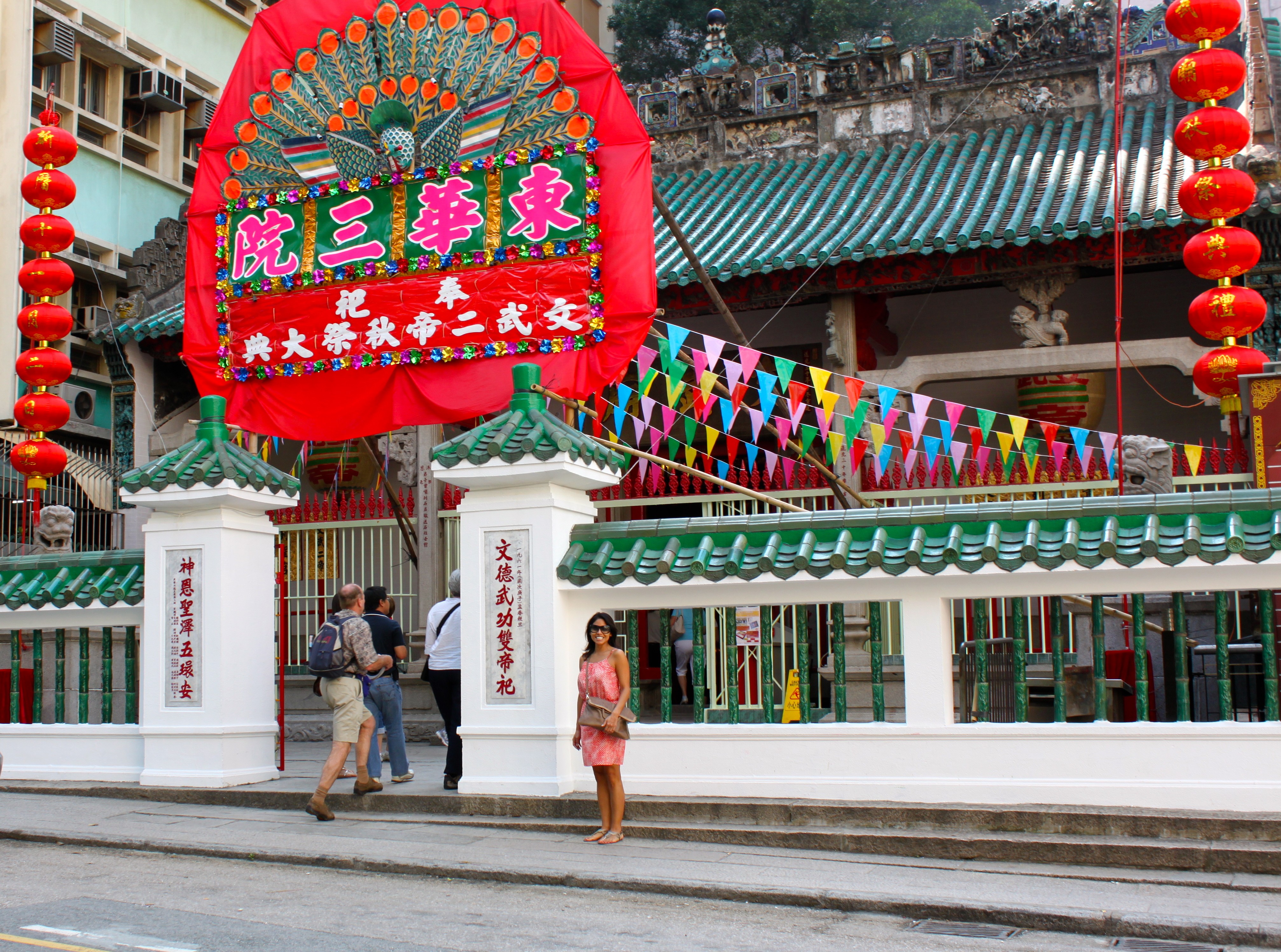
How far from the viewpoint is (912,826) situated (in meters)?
6.92

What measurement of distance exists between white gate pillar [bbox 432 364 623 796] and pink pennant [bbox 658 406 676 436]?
155 inches

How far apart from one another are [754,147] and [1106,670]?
32.6 ft

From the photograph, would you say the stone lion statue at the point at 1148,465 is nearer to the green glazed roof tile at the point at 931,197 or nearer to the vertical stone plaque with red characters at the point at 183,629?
the green glazed roof tile at the point at 931,197

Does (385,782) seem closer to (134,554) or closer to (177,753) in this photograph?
(177,753)

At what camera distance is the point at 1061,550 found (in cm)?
695

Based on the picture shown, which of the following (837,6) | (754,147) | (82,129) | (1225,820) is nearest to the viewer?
(1225,820)

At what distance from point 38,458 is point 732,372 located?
23.8ft

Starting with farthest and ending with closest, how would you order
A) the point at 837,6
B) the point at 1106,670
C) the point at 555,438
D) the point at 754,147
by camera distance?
the point at 837,6 → the point at 754,147 → the point at 1106,670 → the point at 555,438

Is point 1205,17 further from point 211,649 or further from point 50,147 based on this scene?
point 50,147

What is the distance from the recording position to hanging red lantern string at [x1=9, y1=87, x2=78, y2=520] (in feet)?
42.1

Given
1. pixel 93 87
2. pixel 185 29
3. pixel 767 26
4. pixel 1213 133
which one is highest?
pixel 767 26

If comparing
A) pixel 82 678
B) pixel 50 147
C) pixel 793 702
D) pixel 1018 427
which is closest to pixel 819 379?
pixel 1018 427

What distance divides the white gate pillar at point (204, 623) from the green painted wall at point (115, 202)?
1059cm

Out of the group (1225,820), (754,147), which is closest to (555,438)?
(1225,820)
